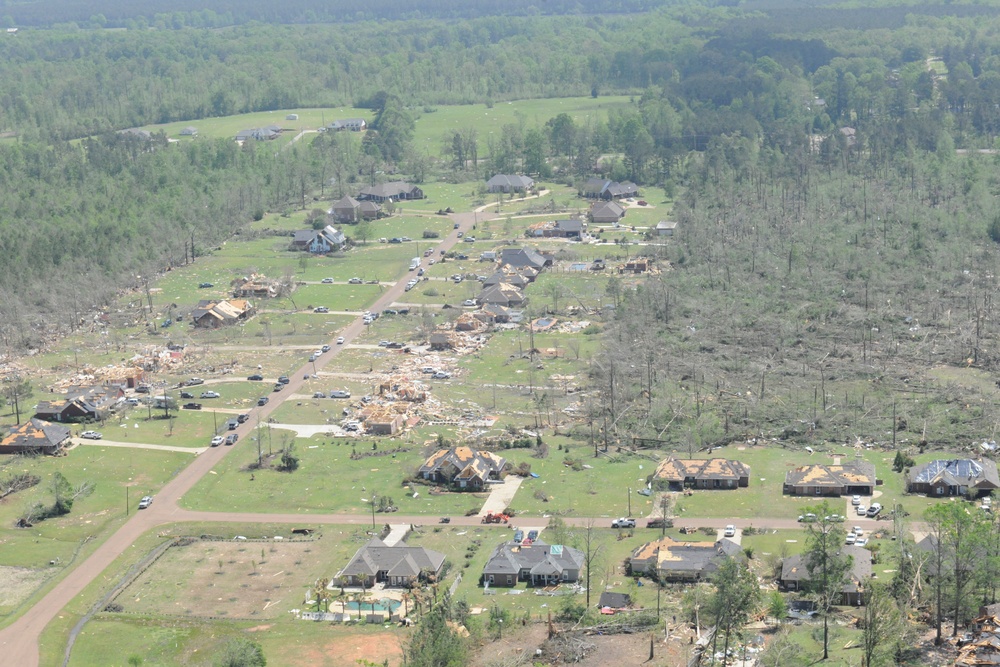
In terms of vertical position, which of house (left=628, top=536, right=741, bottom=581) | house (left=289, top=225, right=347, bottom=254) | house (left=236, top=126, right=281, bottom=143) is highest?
house (left=236, top=126, right=281, bottom=143)

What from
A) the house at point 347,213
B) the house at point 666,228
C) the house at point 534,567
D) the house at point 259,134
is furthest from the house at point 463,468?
the house at point 259,134

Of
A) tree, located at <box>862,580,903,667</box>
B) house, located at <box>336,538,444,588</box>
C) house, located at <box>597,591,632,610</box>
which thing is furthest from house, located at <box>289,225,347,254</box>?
tree, located at <box>862,580,903,667</box>

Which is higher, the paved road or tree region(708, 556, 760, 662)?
tree region(708, 556, 760, 662)

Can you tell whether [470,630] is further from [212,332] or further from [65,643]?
[212,332]

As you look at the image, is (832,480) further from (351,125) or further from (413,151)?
(351,125)

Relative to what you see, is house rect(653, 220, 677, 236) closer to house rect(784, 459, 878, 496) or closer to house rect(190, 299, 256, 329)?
house rect(190, 299, 256, 329)

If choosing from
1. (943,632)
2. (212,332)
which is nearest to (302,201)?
(212,332)
